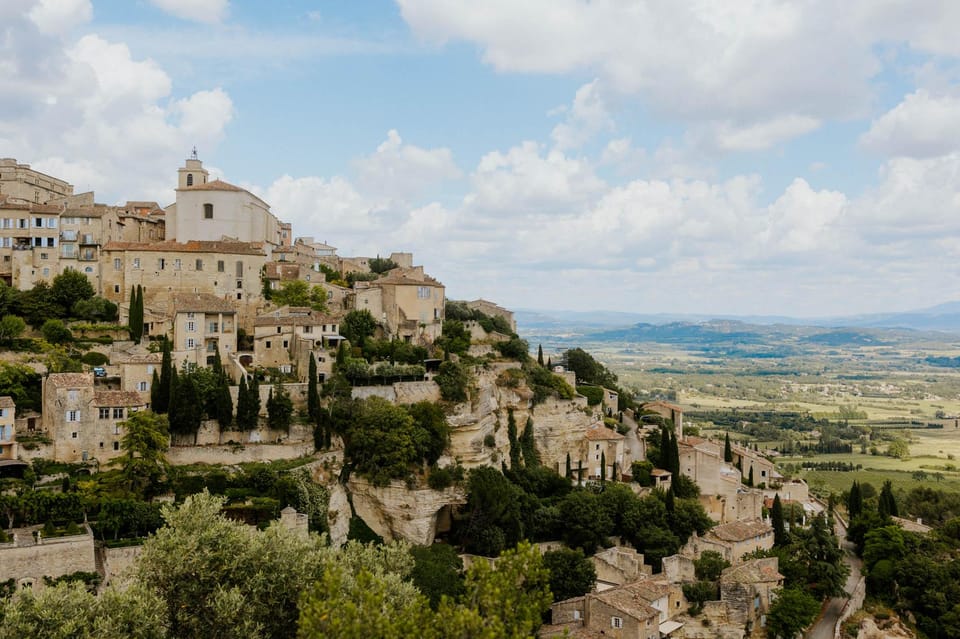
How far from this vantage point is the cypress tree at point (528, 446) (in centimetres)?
5234

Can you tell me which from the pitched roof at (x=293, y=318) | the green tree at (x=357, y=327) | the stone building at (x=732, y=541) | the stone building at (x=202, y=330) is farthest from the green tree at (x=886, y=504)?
the stone building at (x=202, y=330)

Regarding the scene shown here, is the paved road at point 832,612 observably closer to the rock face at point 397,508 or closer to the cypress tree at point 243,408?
the rock face at point 397,508

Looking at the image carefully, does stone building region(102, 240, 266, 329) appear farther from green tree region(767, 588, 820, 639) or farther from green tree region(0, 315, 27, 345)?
green tree region(767, 588, 820, 639)

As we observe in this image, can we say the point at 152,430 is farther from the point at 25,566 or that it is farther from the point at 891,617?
the point at 891,617

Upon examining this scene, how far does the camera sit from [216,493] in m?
37.8

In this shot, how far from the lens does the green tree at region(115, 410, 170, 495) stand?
117ft

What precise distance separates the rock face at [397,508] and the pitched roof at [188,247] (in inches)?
770

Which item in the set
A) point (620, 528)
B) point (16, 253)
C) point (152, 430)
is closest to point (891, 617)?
point (620, 528)

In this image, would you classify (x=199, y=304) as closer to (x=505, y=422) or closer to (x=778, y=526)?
(x=505, y=422)

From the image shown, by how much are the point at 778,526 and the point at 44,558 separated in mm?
43000

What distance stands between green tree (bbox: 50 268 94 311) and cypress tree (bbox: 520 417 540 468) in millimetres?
29319

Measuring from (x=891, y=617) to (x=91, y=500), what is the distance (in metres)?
43.3

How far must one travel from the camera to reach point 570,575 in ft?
132

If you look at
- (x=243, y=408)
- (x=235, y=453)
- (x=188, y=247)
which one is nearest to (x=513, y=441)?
(x=243, y=408)
